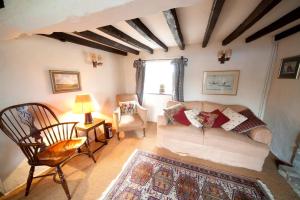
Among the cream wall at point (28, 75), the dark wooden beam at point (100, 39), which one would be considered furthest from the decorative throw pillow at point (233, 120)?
the cream wall at point (28, 75)

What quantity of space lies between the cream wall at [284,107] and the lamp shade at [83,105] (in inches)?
128

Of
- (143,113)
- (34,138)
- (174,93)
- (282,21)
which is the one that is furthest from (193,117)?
(34,138)

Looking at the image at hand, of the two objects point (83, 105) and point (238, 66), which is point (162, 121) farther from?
point (238, 66)

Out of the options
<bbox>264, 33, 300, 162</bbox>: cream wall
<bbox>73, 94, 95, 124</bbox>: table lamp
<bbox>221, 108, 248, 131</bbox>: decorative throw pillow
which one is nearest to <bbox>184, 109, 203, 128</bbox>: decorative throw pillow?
<bbox>221, 108, 248, 131</bbox>: decorative throw pillow

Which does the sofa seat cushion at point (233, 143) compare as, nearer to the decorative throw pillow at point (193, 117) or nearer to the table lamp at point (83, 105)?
the decorative throw pillow at point (193, 117)

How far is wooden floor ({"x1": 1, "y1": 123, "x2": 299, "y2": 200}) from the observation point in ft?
4.99

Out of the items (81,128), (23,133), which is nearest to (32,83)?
(23,133)

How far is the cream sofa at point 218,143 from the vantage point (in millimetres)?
1820

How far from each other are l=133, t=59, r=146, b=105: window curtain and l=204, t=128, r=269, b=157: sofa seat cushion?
1.98 metres

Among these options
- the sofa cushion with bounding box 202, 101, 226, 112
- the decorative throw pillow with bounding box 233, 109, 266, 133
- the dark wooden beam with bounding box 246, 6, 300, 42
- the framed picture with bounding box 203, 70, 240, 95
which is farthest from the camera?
the framed picture with bounding box 203, 70, 240, 95

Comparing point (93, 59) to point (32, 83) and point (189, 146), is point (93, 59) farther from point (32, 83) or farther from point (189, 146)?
point (189, 146)

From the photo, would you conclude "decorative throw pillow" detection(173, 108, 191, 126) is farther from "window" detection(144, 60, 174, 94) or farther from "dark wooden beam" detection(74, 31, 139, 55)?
"dark wooden beam" detection(74, 31, 139, 55)

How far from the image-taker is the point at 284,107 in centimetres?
203

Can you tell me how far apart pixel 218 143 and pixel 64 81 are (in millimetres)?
2824
